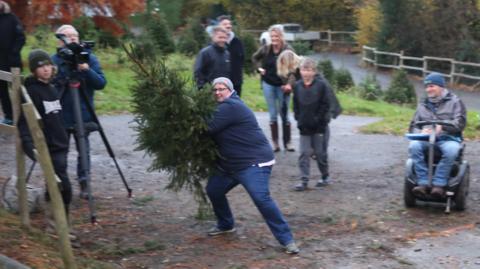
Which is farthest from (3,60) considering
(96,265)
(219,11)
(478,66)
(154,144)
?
(219,11)

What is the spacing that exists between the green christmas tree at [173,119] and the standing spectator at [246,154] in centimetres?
10

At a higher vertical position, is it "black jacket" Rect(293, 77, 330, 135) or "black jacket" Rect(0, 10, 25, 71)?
"black jacket" Rect(0, 10, 25, 71)

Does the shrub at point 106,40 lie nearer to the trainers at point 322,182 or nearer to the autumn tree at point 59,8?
the autumn tree at point 59,8

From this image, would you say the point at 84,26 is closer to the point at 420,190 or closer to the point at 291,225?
the point at 291,225

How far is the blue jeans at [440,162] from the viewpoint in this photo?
8031mm

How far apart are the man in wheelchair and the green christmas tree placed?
8.05 ft

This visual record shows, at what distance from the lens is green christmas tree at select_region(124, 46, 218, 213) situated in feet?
22.4

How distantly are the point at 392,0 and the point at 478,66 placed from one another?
6.59m

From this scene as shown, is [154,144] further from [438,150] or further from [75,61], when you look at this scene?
[438,150]

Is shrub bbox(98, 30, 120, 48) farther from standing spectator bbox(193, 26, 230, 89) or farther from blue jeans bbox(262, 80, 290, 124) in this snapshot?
standing spectator bbox(193, 26, 230, 89)

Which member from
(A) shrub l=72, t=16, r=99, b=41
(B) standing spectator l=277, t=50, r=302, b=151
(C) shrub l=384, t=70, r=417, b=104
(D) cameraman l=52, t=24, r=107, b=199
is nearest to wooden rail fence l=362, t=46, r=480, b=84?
(C) shrub l=384, t=70, r=417, b=104

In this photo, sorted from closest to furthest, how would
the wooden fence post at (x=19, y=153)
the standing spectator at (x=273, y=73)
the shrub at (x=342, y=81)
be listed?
the wooden fence post at (x=19, y=153)
the standing spectator at (x=273, y=73)
the shrub at (x=342, y=81)

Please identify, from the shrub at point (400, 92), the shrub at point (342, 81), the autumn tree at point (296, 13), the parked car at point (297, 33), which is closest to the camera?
the shrub at point (400, 92)

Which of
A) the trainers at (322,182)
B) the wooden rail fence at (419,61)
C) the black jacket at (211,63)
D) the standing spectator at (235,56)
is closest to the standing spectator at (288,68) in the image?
the standing spectator at (235,56)
